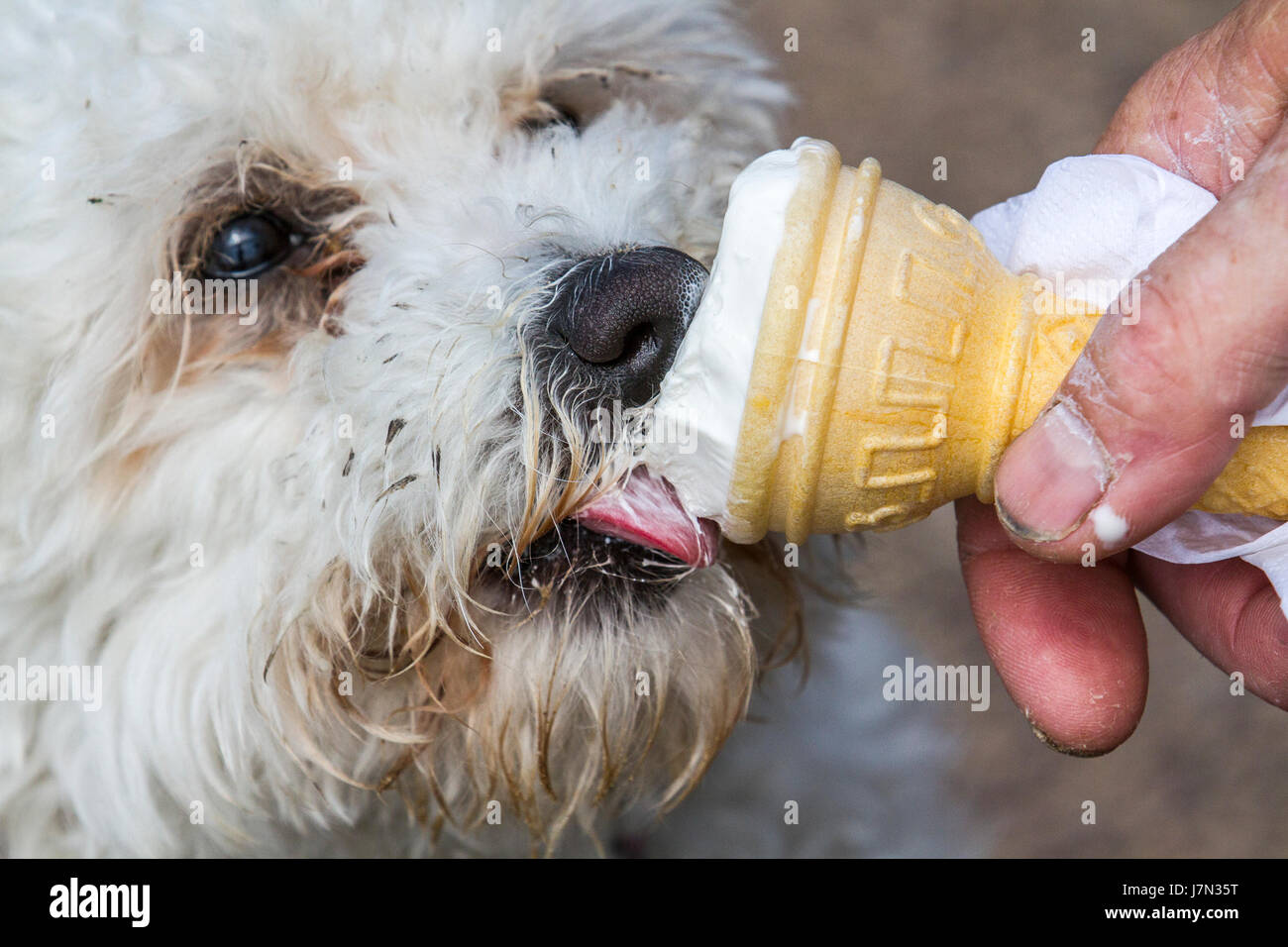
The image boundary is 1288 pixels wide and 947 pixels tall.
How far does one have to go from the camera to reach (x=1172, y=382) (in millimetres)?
913

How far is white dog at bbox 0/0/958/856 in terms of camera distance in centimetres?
110

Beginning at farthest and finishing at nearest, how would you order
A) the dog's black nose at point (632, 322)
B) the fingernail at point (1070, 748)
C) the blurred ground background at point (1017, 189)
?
the blurred ground background at point (1017, 189) < the fingernail at point (1070, 748) < the dog's black nose at point (632, 322)

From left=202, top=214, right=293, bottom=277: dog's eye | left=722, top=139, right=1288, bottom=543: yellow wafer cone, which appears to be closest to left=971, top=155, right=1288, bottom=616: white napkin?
left=722, top=139, right=1288, bottom=543: yellow wafer cone

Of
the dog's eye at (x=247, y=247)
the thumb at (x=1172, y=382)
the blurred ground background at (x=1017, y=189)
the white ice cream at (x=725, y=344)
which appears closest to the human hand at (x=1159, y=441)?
the thumb at (x=1172, y=382)

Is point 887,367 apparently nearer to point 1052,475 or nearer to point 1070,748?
point 1052,475

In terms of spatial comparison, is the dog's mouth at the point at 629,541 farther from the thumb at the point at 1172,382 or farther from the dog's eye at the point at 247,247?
the dog's eye at the point at 247,247

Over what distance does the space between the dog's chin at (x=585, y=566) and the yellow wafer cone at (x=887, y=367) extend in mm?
159

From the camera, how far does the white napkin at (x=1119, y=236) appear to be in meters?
0.99

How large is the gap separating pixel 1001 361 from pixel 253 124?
76cm

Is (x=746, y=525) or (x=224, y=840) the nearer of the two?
(x=746, y=525)

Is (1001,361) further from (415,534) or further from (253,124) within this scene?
(253,124)

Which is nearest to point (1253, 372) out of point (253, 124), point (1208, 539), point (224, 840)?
point (1208, 539)

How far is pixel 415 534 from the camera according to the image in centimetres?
110

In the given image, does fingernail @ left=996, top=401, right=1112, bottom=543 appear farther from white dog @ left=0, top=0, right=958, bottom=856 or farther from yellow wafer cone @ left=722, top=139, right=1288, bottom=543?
white dog @ left=0, top=0, right=958, bottom=856
